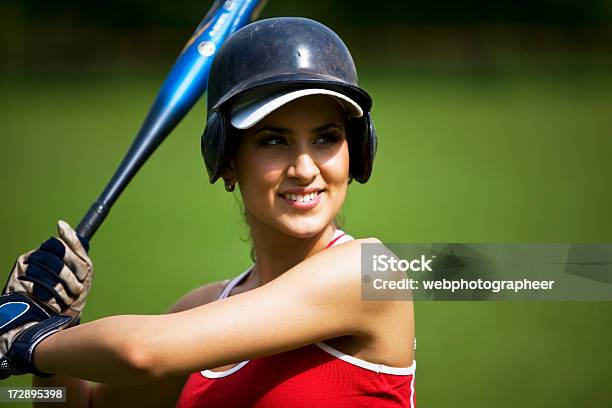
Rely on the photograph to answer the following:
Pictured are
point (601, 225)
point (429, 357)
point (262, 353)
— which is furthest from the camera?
point (601, 225)

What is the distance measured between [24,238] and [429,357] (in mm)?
4464

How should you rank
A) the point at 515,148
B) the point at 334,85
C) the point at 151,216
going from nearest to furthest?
the point at 334,85 → the point at 151,216 → the point at 515,148

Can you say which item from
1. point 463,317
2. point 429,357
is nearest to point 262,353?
point 429,357

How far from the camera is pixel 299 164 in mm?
2197

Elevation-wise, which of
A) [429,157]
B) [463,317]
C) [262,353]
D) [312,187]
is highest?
[429,157]

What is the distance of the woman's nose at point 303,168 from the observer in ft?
7.19

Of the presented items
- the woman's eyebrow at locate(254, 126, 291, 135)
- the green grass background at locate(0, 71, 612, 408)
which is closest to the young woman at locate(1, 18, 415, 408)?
the woman's eyebrow at locate(254, 126, 291, 135)

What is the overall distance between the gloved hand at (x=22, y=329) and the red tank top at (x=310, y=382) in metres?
0.42

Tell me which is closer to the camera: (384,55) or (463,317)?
(463,317)

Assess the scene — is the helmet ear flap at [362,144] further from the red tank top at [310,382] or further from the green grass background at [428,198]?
the green grass background at [428,198]

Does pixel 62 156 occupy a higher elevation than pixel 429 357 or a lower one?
higher

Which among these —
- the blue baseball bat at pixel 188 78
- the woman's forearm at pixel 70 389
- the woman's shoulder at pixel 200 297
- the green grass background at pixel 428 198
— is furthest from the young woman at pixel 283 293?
the green grass background at pixel 428 198

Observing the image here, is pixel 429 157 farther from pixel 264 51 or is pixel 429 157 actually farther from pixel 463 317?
pixel 264 51

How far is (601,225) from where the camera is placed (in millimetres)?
8086
